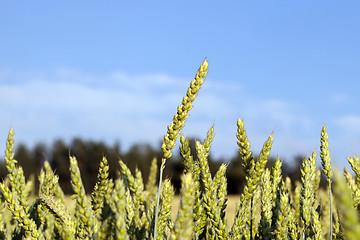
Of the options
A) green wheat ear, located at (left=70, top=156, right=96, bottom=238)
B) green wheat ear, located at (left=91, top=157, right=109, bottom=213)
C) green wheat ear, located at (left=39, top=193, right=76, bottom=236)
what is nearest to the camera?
green wheat ear, located at (left=70, top=156, right=96, bottom=238)

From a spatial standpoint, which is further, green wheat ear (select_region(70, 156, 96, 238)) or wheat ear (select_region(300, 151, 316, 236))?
wheat ear (select_region(300, 151, 316, 236))

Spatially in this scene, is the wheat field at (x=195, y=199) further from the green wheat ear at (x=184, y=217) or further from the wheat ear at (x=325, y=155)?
the green wheat ear at (x=184, y=217)

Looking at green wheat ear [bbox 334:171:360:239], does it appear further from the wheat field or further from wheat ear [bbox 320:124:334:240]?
wheat ear [bbox 320:124:334:240]

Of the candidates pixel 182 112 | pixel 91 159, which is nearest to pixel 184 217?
pixel 182 112

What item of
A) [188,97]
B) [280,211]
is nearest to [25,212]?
[188,97]

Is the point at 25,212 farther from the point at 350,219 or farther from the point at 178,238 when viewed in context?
the point at 350,219

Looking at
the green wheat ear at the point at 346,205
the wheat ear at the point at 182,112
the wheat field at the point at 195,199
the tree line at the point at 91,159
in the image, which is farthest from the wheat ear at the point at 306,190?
the tree line at the point at 91,159

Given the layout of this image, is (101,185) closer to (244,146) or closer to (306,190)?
(244,146)

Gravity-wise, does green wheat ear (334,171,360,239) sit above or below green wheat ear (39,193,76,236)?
Answer: below

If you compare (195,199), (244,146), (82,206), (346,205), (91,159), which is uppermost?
(91,159)

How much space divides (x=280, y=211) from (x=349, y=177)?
1.00 meters

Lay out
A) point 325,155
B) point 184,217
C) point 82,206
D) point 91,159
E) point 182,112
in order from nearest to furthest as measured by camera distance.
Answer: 1. point 184,217
2. point 82,206
3. point 182,112
4. point 325,155
5. point 91,159

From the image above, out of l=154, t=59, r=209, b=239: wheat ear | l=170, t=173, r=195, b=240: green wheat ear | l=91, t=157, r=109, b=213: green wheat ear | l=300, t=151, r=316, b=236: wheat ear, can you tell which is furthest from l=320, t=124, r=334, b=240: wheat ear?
l=170, t=173, r=195, b=240: green wheat ear

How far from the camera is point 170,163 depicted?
1513cm
